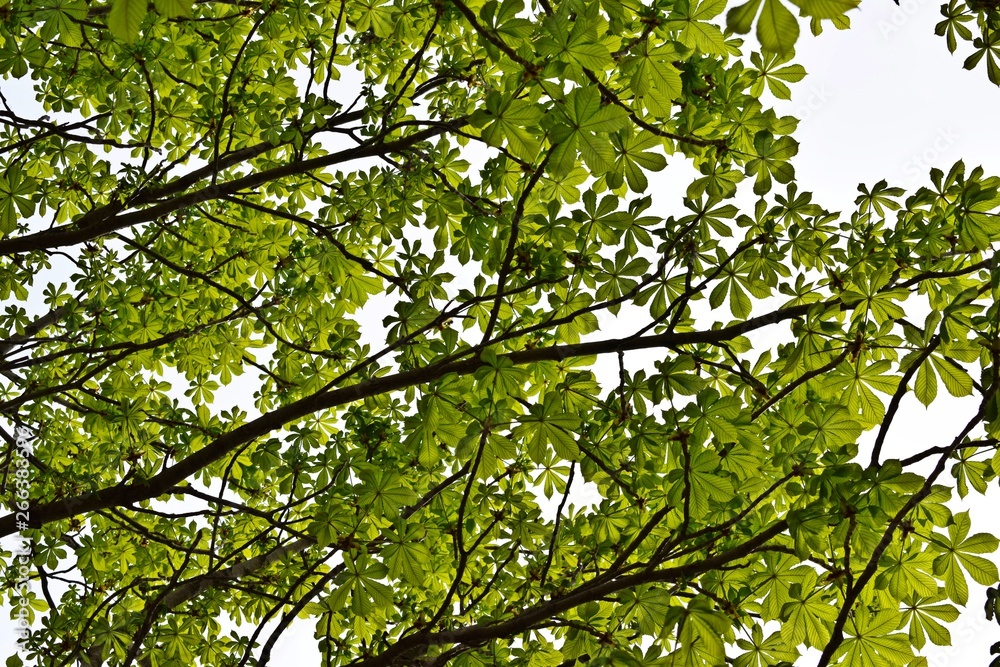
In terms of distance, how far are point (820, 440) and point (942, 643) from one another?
72 cm

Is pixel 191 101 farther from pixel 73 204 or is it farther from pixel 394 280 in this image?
pixel 394 280

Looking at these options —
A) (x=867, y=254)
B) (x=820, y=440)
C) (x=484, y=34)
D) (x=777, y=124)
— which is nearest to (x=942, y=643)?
(x=820, y=440)

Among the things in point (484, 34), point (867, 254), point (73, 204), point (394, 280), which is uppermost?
point (73, 204)

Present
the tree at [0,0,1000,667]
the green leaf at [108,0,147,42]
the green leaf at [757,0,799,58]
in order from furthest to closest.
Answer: the tree at [0,0,1000,667]
the green leaf at [108,0,147,42]
the green leaf at [757,0,799,58]

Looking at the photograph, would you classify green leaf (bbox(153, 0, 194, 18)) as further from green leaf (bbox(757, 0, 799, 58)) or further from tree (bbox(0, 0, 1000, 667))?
green leaf (bbox(757, 0, 799, 58))

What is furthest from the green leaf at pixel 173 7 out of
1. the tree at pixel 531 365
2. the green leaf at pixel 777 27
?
the green leaf at pixel 777 27

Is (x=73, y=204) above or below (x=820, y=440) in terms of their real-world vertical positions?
above

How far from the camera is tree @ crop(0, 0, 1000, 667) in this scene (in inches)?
82.5

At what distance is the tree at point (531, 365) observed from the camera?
2.10 meters

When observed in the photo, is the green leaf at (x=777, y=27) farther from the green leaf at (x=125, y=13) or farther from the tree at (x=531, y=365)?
the green leaf at (x=125, y=13)

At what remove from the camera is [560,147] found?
78.4 inches

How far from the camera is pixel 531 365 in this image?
2.98 metres

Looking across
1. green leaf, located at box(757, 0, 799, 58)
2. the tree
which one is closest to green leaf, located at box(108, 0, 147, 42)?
the tree

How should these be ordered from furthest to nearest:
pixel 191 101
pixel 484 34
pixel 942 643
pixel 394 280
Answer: pixel 191 101, pixel 394 280, pixel 942 643, pixel 484 34
